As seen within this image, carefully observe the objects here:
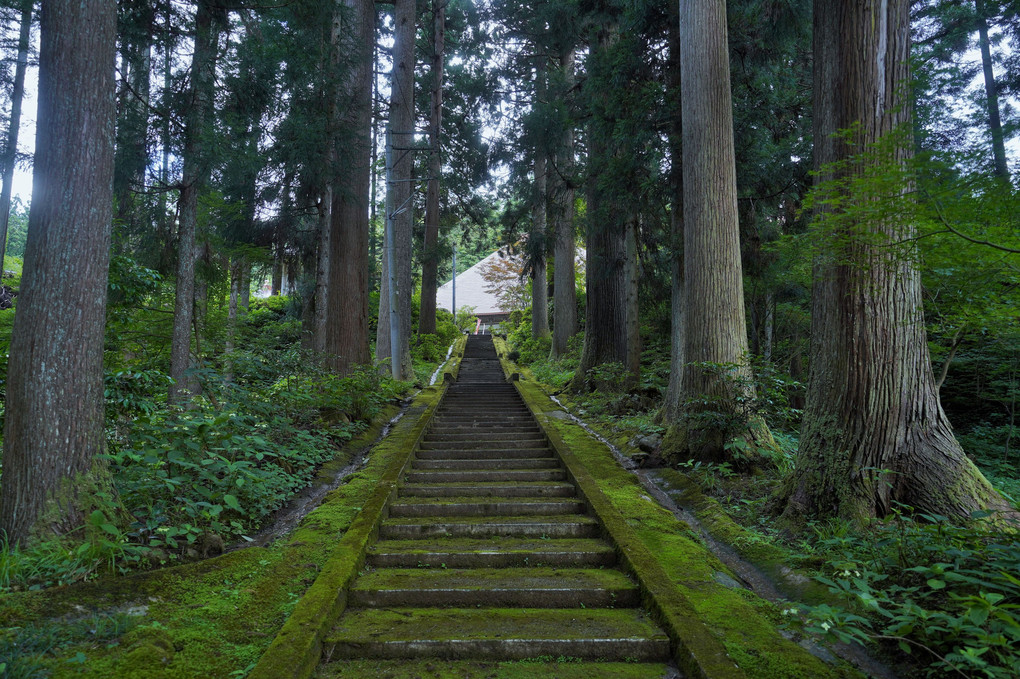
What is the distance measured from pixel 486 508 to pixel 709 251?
438 centimetres

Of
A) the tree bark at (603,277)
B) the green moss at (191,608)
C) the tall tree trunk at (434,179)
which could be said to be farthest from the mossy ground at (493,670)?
the tall tree trunk at (434,179)

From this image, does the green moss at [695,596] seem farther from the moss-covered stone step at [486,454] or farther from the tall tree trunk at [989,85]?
the tall tree trunk at [989,85]

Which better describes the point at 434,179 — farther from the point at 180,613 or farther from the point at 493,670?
the point at 493,670

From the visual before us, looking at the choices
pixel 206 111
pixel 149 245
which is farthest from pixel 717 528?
pixel 149 245

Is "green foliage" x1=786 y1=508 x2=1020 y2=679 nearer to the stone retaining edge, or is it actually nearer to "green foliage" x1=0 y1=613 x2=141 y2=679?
the stone retaining edge

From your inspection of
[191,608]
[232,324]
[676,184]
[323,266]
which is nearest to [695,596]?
[191,608]

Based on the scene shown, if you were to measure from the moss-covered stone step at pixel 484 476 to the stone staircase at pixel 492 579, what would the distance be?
0.04 feet

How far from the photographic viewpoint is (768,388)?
21.9 feet

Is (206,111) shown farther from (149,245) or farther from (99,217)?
(99,217)

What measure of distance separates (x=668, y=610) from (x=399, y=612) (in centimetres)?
172

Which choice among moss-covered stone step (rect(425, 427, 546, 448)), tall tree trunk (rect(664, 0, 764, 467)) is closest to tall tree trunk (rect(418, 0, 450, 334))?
moss-covered stone step (rect(425, 427, 546, 448))

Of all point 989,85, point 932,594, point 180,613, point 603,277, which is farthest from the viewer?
point 989,85

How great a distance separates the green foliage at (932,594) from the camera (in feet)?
8.19

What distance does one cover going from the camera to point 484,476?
6.67 meters
